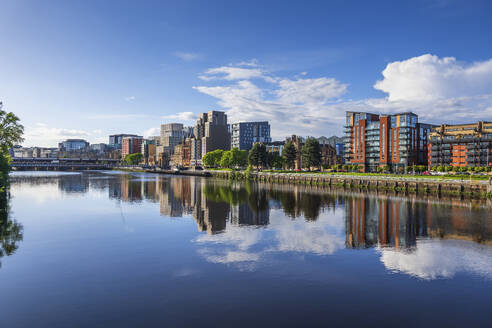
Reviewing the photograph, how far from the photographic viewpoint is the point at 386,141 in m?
159

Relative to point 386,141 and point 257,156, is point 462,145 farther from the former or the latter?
point 257,156

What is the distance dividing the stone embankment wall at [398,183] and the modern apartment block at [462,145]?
53215 millimetres

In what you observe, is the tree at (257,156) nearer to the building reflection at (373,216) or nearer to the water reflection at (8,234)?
the building reflection at (373,216)

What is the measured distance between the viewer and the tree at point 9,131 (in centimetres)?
6919

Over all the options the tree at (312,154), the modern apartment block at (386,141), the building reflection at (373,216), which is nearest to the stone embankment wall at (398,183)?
the building reflection at (373,216)

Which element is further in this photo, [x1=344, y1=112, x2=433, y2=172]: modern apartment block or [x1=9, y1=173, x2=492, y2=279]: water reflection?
[x1=344, y1=112, x2=433, y2=172]: modern apartment block

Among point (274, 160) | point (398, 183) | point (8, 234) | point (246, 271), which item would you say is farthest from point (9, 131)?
point (274, 160)

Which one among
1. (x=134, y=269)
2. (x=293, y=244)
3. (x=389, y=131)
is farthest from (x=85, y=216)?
(x=389, y=131)

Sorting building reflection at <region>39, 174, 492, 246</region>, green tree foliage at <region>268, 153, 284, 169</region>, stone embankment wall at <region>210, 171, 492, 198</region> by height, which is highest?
green tree foliage at <region>268, 153, 284, 169</region>

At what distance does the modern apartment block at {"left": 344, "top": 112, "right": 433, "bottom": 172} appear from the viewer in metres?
155

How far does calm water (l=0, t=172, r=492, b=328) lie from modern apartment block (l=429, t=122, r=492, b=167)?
9832cm

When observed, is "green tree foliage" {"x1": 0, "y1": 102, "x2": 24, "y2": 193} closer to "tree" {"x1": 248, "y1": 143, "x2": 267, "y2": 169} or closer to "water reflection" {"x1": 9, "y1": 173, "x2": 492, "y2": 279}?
"water reflection" {"x1": 9, "y1": 173, "x2": 492, "y2": 279}

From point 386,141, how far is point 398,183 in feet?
211

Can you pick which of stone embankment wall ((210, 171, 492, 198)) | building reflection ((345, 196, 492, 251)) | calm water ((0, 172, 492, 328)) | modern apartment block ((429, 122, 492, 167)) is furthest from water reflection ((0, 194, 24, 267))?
modern apartment block ((429, 122, 492, 167))
